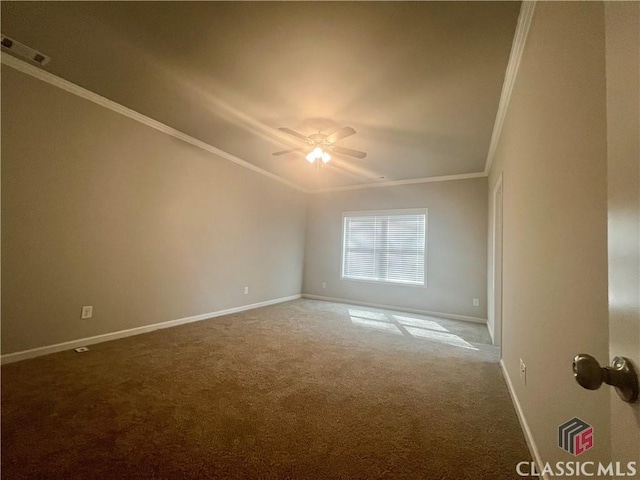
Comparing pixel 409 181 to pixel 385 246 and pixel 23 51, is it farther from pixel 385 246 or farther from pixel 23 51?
pixel 23 51

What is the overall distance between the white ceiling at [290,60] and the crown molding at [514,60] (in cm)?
5

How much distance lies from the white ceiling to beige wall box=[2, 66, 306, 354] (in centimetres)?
43

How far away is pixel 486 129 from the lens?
3.10m

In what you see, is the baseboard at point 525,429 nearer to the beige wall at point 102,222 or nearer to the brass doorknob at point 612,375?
the brass doorknob at point 612,375

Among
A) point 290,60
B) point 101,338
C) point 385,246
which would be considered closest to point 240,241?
point 101,338

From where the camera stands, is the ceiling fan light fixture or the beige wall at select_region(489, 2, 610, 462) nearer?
the beige wall at select_region(489, 2, 610, 462)

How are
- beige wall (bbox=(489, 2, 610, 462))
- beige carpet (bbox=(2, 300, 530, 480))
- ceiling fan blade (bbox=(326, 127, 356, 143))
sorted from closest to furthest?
beige wall (bbox=(489, 2, 610, 462))
beige carpet (bbox=(2, 300, 530, 480))
ceiling fan blade (bbox=(326, 127, 356, 143))

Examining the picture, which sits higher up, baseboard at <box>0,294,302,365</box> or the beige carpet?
baseboard at <box>0,294,302,365</box>

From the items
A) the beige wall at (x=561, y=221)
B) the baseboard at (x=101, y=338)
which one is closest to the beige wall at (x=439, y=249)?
the baseboard at (x=101, y=338)

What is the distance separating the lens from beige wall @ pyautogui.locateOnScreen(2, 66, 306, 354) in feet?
7.54

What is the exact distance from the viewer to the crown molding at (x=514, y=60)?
1612 millimetres

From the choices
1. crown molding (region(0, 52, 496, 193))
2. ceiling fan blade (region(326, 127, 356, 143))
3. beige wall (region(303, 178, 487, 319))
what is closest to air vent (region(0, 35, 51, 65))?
crown molding (region(0, 52, 496, 193))

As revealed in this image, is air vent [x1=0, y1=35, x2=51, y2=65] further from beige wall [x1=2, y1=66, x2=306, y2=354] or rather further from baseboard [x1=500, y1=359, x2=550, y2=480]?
baseboard [x1=500, y1=359, x2=550, y2=480]

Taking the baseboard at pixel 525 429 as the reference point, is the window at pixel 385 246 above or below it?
above
